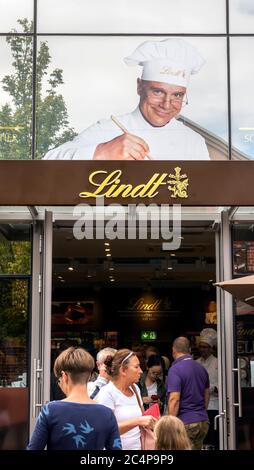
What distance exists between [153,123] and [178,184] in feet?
5.32

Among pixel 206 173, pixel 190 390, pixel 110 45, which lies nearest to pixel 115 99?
pixel 110 45

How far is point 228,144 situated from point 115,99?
5.03ft

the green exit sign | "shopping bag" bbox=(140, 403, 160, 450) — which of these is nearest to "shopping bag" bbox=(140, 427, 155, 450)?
"shopping bag" bbox=(140, 403, 160, 450)

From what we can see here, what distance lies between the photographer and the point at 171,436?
4.60 m

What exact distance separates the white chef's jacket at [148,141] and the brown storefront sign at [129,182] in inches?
46.7

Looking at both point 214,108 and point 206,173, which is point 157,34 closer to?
point 214,108

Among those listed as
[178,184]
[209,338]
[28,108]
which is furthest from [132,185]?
[209,338]

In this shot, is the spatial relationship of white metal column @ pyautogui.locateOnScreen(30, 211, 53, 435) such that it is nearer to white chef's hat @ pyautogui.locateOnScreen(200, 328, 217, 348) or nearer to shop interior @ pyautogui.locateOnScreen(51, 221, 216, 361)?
white chef's hat @ pyautogui.locateOnScreen(200, 328, 217, 348)

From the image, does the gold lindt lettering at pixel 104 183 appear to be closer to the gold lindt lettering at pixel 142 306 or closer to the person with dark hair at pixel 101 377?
the person with dark hair at pixel 101 377

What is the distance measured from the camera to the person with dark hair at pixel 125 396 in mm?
6000

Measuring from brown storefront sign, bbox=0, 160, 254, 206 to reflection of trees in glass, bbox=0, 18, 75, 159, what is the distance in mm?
1224

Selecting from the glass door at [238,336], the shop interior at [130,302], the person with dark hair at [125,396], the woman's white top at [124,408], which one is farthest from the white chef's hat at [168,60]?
the shop interior at [130,302]

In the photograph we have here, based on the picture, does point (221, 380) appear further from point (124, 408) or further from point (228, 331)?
point (124, 408)

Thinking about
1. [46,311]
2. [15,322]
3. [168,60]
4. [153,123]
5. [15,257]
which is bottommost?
[15,322]
